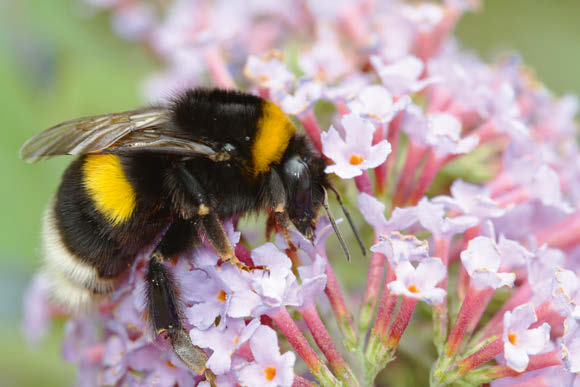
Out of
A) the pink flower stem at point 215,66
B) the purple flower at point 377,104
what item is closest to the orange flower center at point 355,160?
the purple flower at point 377,104

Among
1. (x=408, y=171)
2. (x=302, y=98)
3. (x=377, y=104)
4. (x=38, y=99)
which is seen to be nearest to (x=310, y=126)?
(x=302, y=98)

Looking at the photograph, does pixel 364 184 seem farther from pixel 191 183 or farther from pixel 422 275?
pixel 191 183

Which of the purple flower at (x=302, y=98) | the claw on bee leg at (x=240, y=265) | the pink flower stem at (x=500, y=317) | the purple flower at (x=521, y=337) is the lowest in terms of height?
the pink flower stem at (x=500, y=317)

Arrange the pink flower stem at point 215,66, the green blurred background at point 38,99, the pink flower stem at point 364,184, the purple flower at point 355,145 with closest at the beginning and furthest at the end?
the purple flower at point 355,145 → the pink flower stem at point 364,184 → the pink flower stem at point 215,66 → the green blurred background at point 38,99

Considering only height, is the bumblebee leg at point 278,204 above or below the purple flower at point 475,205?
above

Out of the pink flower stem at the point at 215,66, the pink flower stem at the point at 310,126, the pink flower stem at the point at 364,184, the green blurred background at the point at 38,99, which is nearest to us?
the pink flower stem at the point at 364,184

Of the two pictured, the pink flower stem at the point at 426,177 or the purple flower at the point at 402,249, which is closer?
the purple flower at the point at 402,249

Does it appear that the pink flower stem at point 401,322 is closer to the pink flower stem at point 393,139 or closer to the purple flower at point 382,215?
the purple flower at point 382,215

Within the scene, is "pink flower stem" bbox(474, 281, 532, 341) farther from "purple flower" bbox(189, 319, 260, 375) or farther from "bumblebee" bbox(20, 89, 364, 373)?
"purple flower" bbox(189, 319, 260, 375)
